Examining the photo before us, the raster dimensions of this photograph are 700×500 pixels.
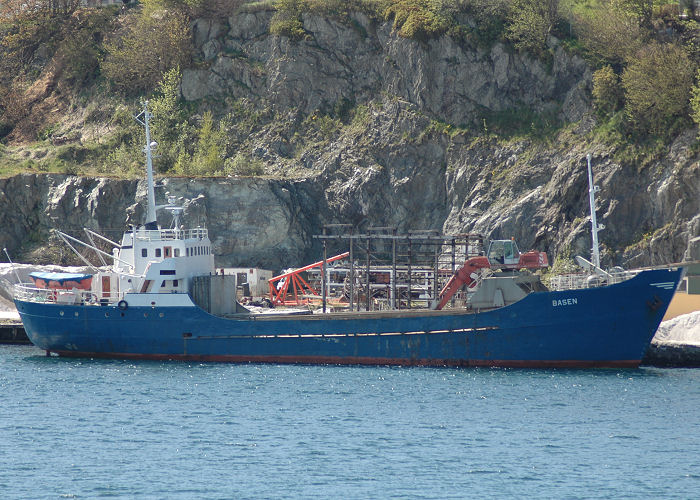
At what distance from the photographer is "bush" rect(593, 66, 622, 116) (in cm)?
6378

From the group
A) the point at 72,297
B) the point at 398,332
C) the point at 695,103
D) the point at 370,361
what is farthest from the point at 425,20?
the point at 72,297

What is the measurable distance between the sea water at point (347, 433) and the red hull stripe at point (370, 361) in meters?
0.48

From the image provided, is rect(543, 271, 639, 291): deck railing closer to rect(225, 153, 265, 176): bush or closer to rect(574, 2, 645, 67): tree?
rect(574, 2, 645, 67): tree

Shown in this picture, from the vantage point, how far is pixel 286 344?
46500 mm

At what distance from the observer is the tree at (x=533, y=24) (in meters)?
67.4

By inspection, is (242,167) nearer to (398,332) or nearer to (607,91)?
(607,91)

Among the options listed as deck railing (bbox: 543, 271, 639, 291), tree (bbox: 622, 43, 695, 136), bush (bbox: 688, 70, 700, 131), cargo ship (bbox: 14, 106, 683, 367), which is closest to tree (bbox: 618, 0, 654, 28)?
tree (bbox: 622, 43, 695, 136)

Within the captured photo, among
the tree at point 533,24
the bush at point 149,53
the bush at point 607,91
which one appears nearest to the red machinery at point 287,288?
the bush at point 607,91

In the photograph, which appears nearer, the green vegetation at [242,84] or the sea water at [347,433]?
the sea water at [347,433]

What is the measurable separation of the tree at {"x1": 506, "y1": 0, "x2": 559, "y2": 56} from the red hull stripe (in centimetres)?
2924

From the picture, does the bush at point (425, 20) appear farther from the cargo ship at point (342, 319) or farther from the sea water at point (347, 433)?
the sea water at point (347, 433)

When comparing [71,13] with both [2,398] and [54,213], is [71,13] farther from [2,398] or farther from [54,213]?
[2,398]

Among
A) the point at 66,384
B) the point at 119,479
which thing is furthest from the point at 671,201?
the point at 119,479

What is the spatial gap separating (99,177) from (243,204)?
10.2 metres
